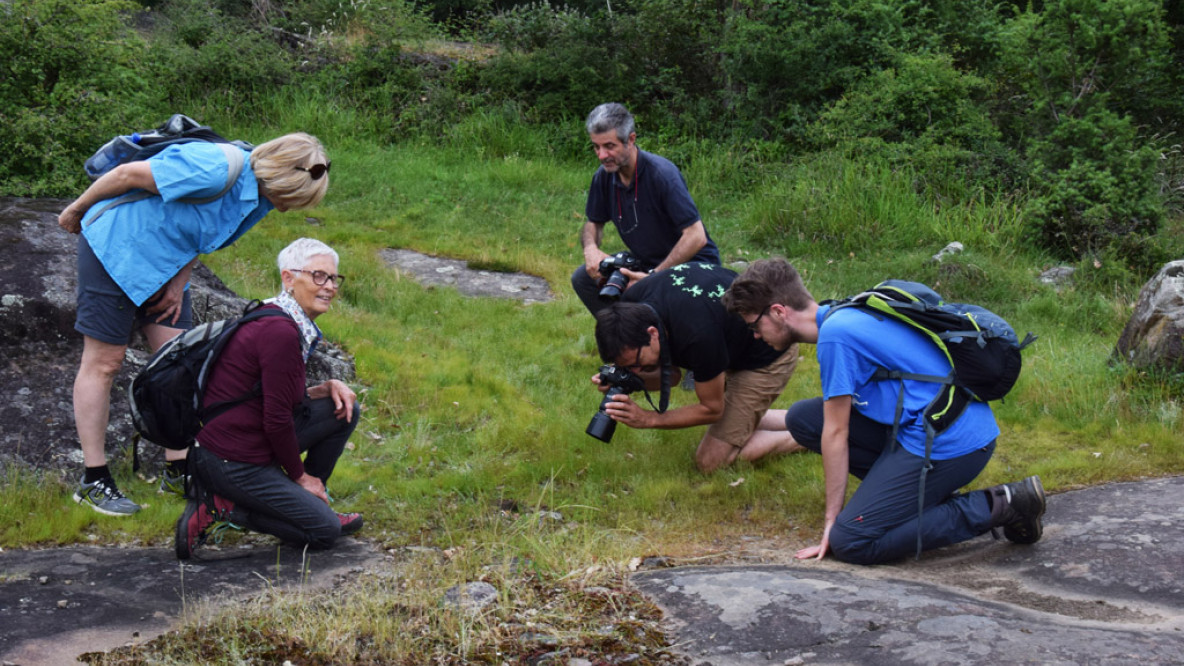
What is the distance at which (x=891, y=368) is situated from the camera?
443cm

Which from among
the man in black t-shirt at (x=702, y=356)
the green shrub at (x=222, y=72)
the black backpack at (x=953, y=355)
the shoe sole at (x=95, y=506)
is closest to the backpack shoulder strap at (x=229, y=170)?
the shoe sole at (x=95, y=506)

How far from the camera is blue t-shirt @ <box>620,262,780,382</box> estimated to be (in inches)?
196

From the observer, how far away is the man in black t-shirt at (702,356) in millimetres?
4777

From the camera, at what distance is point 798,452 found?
5.98 m

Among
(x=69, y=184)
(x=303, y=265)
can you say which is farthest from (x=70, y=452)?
(x=69, y=184)

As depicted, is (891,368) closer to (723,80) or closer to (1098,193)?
(1098,193)

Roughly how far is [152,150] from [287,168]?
0.62 metres

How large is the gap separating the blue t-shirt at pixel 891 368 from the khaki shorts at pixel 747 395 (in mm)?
1086

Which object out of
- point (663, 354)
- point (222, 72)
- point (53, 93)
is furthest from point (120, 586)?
point (222, 72)

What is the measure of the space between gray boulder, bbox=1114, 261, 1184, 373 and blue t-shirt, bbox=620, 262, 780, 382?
9.70ft

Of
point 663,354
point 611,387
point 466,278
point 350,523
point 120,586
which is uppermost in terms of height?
point 663,354

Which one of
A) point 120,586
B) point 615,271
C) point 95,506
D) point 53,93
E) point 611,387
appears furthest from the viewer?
point 53,93

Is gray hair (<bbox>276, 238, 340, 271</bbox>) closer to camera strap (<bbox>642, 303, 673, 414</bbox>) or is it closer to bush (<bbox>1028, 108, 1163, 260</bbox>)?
camera strap (<bbox>642, 303, 673, 414</bbox>)

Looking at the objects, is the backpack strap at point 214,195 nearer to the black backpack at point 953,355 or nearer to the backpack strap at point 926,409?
the black backpack at point 953,355
